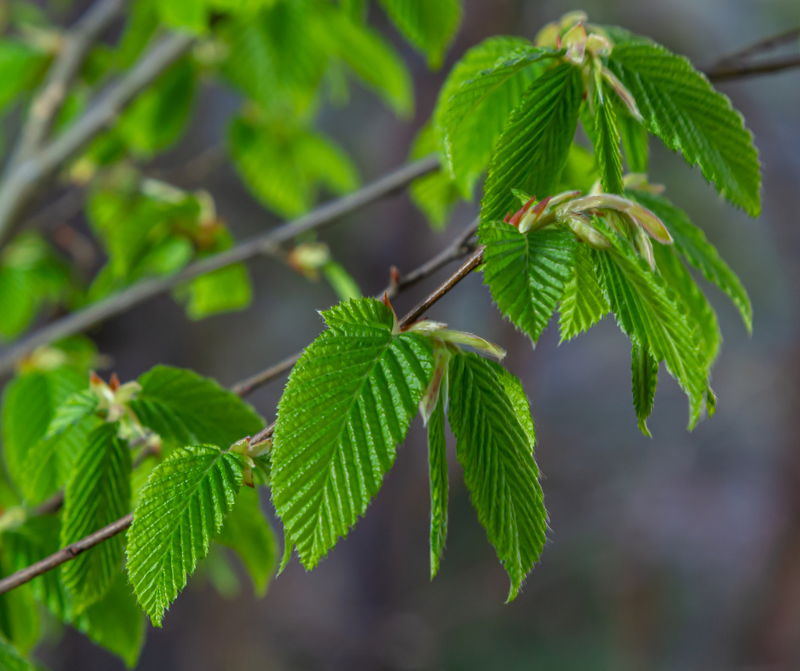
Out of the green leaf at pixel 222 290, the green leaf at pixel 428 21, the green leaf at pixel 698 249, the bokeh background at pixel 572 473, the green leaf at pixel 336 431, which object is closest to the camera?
the green leaf at pixel 336 431

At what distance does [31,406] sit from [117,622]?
216 mm

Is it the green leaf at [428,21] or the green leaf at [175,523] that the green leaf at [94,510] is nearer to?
the green leaf at [175,523]

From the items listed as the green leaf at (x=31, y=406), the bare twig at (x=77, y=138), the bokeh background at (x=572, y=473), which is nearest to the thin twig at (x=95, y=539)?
the green leaf at (x=31, y=406)

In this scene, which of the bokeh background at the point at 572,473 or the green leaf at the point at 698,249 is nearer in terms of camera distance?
the green leaf at the point at 698,249

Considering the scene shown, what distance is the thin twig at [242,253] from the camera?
0.50 metres

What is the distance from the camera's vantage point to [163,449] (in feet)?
1.12

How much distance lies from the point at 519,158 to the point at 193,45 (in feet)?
1.88

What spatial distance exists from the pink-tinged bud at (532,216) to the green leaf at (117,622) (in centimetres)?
28

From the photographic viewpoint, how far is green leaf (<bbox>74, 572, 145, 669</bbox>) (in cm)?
35

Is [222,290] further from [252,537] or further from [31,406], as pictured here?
[252,537]

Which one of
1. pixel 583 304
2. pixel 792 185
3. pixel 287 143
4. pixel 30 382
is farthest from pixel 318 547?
pixel 792 185

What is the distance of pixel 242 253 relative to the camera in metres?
0.52

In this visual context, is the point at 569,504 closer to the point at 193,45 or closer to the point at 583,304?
the point at 193,45

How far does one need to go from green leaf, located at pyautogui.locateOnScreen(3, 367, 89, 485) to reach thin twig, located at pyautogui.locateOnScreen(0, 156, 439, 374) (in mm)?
96
